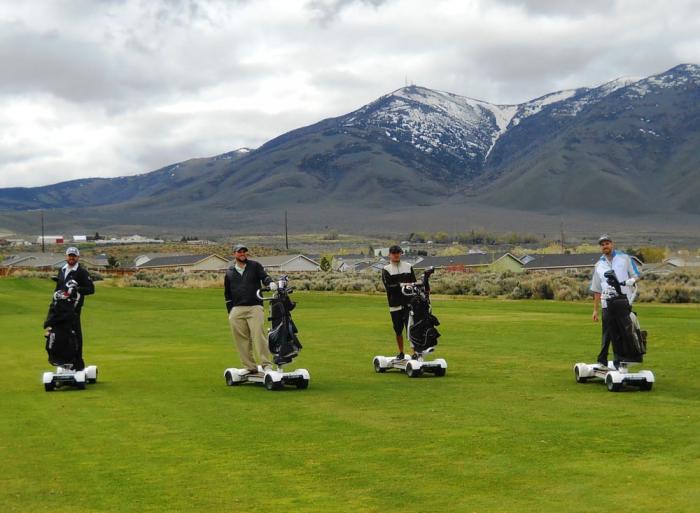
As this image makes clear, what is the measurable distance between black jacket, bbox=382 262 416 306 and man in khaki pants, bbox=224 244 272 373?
8.37 ft

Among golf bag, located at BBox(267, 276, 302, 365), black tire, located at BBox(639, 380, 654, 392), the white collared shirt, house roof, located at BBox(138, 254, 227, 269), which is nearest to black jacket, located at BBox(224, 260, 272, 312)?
golf bag, located at BBox(267, 276, 302, 365)

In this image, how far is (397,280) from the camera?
1853cm

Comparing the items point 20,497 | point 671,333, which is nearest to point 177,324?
point 671,333

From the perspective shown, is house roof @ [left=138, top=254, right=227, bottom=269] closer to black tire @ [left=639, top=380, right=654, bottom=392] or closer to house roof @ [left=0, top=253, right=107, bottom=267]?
house roof @ [left=0, top=253, right=107, bottom=267]

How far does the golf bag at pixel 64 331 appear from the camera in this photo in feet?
56.0

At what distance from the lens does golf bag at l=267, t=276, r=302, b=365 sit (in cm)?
1645

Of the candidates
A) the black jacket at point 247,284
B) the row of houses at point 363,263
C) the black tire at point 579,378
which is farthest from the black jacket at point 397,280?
the row of houses at point 363,263

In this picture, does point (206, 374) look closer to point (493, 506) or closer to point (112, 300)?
point (493, 506)

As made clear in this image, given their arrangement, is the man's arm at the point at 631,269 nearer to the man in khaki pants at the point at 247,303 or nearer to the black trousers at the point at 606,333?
the black trousers at the point at 606,333

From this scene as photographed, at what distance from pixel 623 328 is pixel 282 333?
490 centimetres

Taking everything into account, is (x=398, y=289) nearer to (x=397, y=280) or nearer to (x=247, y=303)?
(x=397, y=280)

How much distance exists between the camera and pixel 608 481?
353 inches

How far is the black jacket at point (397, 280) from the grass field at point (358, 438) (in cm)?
134

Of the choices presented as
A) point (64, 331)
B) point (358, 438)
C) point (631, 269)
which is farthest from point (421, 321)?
point (358, 438)
